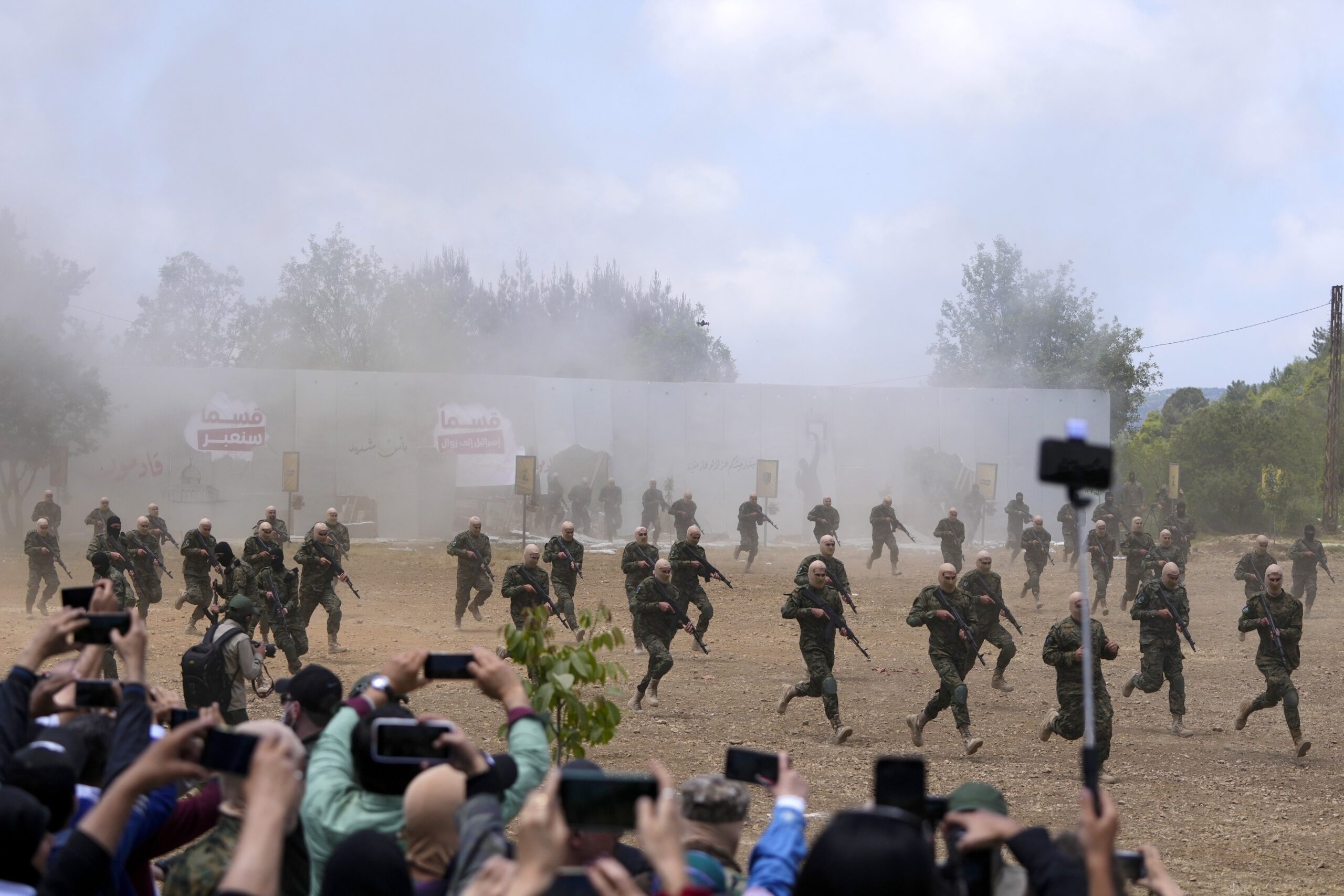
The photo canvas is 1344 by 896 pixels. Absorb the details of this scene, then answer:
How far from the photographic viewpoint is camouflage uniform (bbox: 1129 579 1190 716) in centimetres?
1116

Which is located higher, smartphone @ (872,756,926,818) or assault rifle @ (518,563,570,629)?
smartphone @ (872,756,926,818)

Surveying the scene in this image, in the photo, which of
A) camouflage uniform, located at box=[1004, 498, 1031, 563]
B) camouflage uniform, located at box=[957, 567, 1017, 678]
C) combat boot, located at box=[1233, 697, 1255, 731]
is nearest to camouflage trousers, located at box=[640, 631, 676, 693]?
camouflage uniform, located at box=[957, 567, 1017, 678]

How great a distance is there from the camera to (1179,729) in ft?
36.8

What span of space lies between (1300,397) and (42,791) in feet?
163

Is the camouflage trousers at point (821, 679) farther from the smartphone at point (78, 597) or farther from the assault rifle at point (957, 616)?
the smartphone at point (78, 597)

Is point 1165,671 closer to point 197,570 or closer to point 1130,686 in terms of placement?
point 1130,686

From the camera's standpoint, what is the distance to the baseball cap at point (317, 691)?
391cm

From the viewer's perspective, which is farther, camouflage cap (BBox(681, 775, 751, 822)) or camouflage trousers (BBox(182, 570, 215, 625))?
camouflage trousers (BBox(182, 570, 215, 625))

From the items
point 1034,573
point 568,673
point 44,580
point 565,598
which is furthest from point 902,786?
point 1034,573

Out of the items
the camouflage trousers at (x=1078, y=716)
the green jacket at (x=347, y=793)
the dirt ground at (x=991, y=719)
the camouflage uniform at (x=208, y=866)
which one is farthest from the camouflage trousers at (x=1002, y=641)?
the camouflage uniform at (x=208, y=866)

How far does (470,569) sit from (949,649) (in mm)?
8527

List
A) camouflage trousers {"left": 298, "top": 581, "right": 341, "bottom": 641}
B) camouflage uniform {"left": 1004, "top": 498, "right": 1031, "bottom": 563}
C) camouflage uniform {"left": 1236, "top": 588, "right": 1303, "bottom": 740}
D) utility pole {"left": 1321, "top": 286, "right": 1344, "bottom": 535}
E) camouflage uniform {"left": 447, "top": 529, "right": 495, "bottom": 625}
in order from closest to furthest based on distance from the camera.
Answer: camouflage uniform {"left": 1236, "top": 588, "right": 1303, "bottom": 740} < camouflage trousers {"left": 298, "top": 581, "right": 341, "bottom": 641} < camouflage uniform {"left": 447, "top": 529, "right": 495, "bottom": 625} < camouflage uniform {"left": 1004, "top": 498, "right": 1031, "bottom": 563} < utility pole {"left": 1321, "top": 286, "right": 1344, "bottom": 535}

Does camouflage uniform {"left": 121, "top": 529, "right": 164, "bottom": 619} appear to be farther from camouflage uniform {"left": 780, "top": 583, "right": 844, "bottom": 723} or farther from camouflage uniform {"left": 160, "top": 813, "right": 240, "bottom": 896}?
camouflage uniform {"left": 160, "top": 813, "right": 240, "bottom": 896}

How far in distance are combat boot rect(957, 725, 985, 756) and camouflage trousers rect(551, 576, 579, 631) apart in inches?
251
